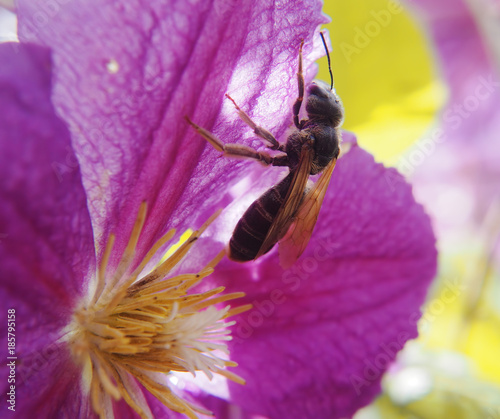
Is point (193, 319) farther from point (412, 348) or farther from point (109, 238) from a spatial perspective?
point (412, 348)

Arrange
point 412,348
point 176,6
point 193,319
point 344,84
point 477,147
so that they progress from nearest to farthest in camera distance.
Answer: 1. point 176,6
2. point 193,319
3. point 344,84
4. point 412,348
5. point 477,147

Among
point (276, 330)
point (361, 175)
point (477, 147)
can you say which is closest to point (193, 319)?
point (276, 330)

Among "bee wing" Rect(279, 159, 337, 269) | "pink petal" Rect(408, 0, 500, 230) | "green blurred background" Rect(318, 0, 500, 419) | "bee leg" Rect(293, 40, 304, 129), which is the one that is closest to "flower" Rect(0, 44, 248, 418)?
"bee wing" Rect(279, 159, 337, 269)

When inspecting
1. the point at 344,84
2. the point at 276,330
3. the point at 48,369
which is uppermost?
the point at 344,84

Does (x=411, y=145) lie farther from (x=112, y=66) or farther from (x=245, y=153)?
(x=112, y=66)

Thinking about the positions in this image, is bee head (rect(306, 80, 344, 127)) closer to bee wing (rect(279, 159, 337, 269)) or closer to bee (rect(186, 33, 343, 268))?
bee (rect(186, 33, 343, 268))
